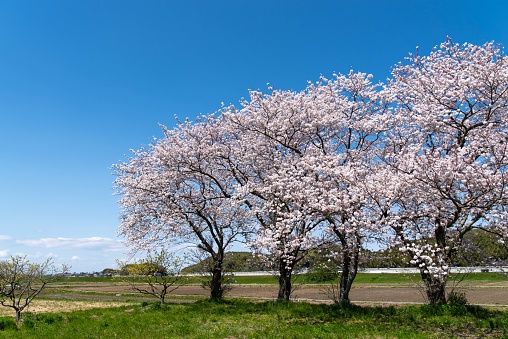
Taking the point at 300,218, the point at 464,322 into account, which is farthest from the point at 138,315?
the point at 464,322

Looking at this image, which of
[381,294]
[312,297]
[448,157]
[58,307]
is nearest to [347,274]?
[448,157]

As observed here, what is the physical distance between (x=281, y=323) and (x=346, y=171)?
229 inches

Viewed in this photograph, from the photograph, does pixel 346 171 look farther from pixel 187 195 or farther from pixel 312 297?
pixel 312 297

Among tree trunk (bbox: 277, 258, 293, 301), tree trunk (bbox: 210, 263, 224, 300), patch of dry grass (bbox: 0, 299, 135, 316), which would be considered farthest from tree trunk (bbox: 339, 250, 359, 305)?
patch of dry grass (bbox: 0, 299, 135, 316)

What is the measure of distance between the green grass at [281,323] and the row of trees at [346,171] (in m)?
1.61

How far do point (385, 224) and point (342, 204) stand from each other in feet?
5.49

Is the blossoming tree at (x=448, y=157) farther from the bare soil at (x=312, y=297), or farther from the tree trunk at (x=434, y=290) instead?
the bare soil at (x=312, y=297)

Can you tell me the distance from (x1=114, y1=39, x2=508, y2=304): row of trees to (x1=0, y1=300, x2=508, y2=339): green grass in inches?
63.5

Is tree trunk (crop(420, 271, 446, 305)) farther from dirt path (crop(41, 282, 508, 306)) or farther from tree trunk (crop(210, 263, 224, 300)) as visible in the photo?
tree trunk (crop(210, 263, 224, 300))

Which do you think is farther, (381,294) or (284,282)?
(381,294)

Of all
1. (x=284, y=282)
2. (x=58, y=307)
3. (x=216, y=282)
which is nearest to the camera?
(x=284, y=282)

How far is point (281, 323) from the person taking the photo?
13.5m

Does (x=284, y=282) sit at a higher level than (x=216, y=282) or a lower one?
higher

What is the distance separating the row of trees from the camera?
13609 millimetres
